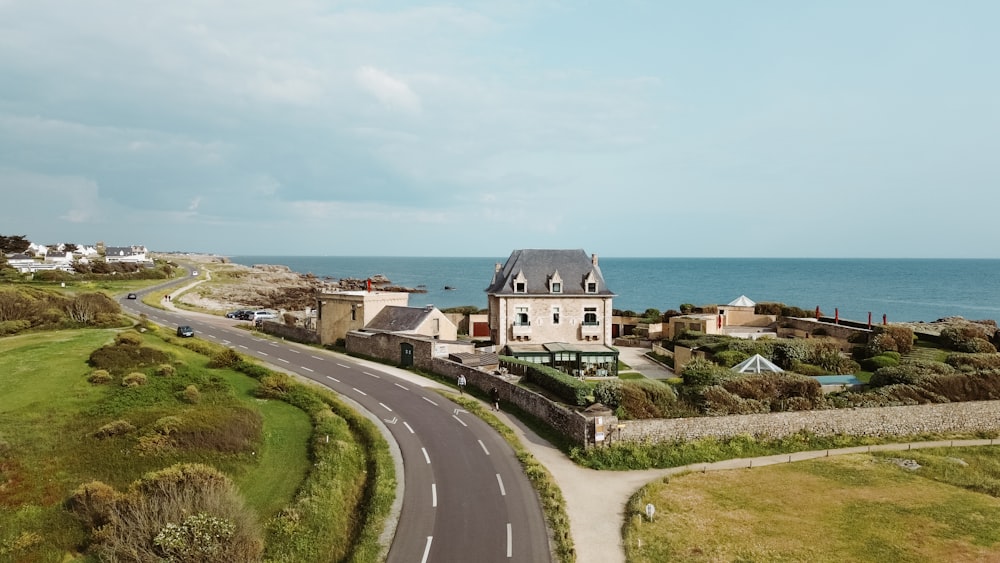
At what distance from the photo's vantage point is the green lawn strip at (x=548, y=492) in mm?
17141

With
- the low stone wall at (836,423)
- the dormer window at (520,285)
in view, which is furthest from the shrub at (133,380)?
the dormer window at (520,285)

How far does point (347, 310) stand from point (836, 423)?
3944cm

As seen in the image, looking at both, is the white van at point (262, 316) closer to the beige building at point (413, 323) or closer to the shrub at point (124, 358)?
the beige building at point (413, 323)

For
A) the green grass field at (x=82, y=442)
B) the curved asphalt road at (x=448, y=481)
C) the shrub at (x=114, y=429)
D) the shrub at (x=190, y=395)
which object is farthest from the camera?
the shrub at (x=190, y=395)

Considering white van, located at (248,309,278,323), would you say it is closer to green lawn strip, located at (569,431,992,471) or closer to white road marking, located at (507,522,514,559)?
green lawn strip, located at (569,431,992,471)

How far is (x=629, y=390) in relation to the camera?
1128 inches

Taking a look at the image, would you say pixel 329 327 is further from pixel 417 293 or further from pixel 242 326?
pixel 417 293

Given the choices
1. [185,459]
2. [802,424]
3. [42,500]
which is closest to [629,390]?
[802,424]

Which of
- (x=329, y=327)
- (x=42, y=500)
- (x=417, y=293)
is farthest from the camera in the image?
(x=417, y=293)

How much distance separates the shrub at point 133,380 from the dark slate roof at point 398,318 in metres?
19.7

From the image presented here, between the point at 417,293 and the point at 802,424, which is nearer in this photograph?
the point at 802,424

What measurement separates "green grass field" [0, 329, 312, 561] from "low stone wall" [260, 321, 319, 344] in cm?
1770

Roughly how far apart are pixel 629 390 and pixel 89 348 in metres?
35.0

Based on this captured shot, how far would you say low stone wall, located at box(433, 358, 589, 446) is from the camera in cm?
2627
